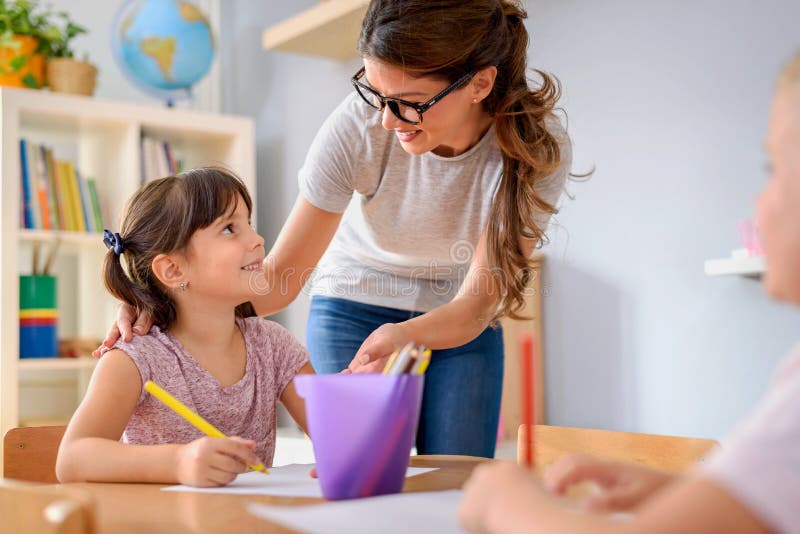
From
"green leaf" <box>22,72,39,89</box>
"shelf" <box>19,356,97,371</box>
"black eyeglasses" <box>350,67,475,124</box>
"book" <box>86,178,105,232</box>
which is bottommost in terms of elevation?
"shelf" <box>19,356,97,371</box>

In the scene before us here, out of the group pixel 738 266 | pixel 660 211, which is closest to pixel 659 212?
pixel 660 211

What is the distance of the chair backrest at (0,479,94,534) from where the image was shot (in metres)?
0.58

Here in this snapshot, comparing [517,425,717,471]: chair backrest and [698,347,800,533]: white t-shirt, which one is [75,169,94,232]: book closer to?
[517,425,717,471]: chair backrest

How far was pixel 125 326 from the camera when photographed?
1.20 metres

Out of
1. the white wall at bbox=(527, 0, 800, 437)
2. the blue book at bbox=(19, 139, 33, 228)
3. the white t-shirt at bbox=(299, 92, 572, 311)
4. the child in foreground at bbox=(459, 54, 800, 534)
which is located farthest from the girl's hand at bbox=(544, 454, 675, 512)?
the blue book at bbox=(19, 139, 33, 228)

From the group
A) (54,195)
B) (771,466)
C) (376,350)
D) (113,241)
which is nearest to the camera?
(771,466)

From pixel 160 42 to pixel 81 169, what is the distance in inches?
20.2

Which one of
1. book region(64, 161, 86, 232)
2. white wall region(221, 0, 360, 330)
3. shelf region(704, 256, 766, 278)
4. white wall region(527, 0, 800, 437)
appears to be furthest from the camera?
white wall region(221, 0, 360, 330)

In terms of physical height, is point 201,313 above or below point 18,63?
below

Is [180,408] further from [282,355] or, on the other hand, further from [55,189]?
[55,189]

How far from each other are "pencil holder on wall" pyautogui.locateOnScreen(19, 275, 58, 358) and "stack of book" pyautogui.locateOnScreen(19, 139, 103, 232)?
0.57 feet

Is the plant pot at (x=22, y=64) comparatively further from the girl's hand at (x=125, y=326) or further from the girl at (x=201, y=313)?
the girl's hand at (x=125, y=326)

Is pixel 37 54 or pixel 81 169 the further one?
pixel 81 169

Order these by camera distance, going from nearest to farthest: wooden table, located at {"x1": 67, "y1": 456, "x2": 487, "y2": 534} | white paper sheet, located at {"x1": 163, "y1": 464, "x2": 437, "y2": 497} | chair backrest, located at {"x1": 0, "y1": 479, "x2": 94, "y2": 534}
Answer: chair backrest, located at {"x1": 0, "y1": 479, "x2": 94, "y2": 534}
wooden table, located at {"x1": 67, "y1": 456, "x2": 487, "y2": 534}
white paper sheet, located at {"x1": 163, "y1": 464, "x2": 437, "y2": 497}
